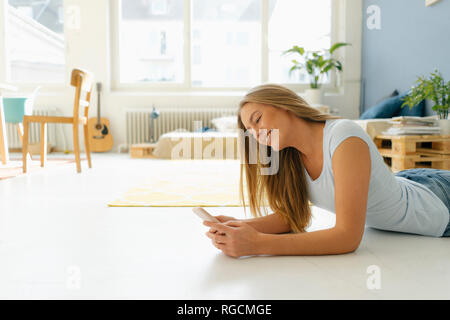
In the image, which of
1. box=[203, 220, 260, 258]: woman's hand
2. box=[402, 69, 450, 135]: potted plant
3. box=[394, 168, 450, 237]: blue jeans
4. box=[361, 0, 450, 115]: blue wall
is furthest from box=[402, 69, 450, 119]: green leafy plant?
box=[203, 220, 260, 258]: woman's hand

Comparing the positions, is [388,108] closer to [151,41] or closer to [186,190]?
[186,190]

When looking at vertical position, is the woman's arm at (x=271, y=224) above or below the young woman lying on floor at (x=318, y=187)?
below

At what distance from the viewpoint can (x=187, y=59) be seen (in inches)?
216

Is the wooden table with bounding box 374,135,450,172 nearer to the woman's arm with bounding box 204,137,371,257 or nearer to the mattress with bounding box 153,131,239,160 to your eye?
the woman's arm with bounding box 204,137,371,257

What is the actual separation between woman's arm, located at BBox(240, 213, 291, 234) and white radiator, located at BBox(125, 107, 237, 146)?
401cm

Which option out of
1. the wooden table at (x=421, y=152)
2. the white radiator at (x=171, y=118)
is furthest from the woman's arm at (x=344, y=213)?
the white radiator at (x=171, y=118)

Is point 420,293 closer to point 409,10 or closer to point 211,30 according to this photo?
point 409,10

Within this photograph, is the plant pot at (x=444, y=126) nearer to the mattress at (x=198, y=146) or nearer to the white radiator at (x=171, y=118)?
the mattress at (x=198, y=146)

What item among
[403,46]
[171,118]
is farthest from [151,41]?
[403,46]

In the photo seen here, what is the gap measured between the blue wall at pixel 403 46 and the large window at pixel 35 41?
4.07 metres

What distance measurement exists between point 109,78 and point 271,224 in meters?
4.57

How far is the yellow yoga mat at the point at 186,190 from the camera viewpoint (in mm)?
1999

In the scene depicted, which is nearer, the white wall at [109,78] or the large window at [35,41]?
the white wall at [109,78]
